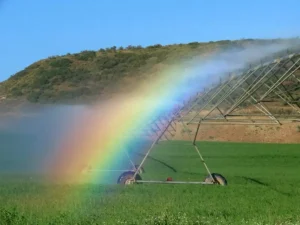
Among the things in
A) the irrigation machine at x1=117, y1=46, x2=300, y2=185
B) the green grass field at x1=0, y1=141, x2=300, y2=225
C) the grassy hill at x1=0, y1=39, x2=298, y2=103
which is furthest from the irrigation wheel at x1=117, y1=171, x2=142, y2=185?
the grassy hill at x1=0, y1=39, x2=298, y2=103

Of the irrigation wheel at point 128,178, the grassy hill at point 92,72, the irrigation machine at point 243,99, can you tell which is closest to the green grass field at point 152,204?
the irrigation wheel at point 128,178

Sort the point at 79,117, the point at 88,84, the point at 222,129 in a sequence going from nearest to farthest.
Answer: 1. the point at 79,117
2. the point at 222,129
3. the point at 88,84

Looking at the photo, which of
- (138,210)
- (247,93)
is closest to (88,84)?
(247,93)

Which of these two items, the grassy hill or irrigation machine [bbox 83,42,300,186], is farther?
the grassy hill

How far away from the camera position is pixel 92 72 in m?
86.0

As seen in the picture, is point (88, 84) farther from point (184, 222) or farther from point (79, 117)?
point (184, 222)

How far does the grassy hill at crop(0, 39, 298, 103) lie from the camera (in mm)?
72688

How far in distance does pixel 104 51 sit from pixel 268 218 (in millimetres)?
90409

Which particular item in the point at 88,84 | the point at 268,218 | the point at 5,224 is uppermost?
the point at 88,84

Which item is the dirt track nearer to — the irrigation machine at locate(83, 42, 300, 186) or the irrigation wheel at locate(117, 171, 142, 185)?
the irrigation machine at locate(83, 42, 300, 186)

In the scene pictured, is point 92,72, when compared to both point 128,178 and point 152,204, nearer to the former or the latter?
point 128,178

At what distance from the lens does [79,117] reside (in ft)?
137

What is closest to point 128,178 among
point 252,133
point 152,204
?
point 152,204

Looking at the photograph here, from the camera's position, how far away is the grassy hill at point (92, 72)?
72.7 metres
